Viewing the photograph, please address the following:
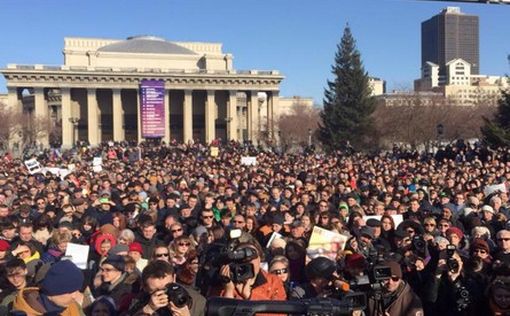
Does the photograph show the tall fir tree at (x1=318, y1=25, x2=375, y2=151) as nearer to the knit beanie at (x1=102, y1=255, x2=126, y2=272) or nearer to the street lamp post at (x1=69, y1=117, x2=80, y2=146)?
the street lamp post at (x1=69, y1=117, x2=80, y2=146)

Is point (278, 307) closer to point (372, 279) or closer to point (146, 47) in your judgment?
point (372, 279)

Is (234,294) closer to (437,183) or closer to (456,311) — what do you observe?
(456,311)

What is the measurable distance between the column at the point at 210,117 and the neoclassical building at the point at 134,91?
0.14 m

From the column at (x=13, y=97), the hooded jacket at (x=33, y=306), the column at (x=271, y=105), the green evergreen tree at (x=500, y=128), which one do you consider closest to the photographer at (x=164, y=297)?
the hooded jacket at (x=33, y=306)

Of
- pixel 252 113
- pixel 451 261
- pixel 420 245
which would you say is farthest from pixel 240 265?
pixel 252 113

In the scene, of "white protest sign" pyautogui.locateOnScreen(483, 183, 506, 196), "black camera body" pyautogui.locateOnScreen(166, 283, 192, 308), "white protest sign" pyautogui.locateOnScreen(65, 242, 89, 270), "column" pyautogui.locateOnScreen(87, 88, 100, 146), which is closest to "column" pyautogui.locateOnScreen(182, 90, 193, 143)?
"column" pyautogui.locateOnScreen(87, 88, 100, 146)

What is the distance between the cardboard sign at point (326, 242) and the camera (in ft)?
25.2

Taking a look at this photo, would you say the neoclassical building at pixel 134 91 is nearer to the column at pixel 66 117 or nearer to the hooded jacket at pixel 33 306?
the column at pixel 66 117

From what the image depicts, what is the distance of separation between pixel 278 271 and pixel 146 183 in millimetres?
11491

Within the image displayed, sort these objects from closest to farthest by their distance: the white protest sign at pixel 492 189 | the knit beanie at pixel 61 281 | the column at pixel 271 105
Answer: the knit beanie at pixel 61 281 < the white protest sign at pixel 492 189 < the column at pixel 271 105

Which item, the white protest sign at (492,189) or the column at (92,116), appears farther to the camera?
the column at (92,116)

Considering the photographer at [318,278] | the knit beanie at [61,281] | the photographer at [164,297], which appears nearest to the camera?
the photographer at [164,297]

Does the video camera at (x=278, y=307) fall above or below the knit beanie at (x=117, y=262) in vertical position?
above

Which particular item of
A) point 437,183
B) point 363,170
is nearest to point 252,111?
point 363,170
